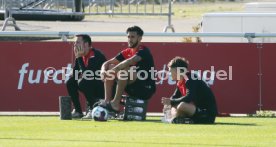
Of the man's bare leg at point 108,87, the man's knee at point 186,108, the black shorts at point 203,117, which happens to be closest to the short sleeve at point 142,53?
the man's bare leg at point 108,87

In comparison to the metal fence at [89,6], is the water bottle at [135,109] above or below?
below

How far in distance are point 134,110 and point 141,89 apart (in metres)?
0.40

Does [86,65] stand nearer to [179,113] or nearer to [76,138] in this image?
[179,113]

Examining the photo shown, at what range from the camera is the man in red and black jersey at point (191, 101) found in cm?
1608

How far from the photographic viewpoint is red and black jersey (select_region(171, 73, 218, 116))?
1606 cm

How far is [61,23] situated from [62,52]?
32.2 ft

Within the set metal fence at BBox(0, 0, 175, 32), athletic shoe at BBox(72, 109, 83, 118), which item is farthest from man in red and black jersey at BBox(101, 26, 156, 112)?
metal fence at BBox(0, 0, 175, 32)

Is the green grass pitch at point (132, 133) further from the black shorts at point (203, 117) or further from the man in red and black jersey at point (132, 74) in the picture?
the man in red and black jersey at point (132, 74)

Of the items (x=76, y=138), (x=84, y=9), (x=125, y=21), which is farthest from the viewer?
(x=125, y=21)

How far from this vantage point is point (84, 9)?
1129 inches

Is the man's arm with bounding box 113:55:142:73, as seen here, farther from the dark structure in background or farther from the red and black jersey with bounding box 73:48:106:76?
the dark structure in background

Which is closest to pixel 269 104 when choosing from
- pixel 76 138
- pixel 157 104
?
pixel 157 104

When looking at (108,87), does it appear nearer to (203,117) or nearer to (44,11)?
(203,117)

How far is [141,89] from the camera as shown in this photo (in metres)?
17.3
